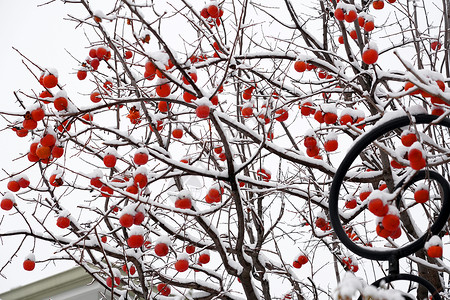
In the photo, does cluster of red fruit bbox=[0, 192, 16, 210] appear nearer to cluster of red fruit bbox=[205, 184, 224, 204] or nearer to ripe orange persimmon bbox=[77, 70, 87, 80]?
ripe orange persimmon bbox=[77, 70, 87, 80]

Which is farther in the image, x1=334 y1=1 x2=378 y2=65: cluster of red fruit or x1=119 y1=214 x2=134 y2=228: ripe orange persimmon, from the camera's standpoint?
x1=334 y1=1 x2=378 y2=65: cluster of red fruit

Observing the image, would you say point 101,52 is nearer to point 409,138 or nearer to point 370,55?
point 370,55

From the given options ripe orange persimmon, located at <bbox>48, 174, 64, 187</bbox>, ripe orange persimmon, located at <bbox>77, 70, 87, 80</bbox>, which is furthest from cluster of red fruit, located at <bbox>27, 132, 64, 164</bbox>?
ripe orange persimmon, located at <bbox>77, 70, 87, 80</bbox>

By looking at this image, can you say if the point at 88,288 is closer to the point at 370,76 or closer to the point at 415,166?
the point at 370,76

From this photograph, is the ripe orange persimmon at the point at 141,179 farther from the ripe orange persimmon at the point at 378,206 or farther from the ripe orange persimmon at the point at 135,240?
the ripe orange persimmon at the point at 378,206

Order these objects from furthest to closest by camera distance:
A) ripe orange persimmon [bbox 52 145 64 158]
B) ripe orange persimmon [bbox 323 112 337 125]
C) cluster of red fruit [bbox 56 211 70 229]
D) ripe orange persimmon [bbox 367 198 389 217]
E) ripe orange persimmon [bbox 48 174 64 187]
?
cluster of red fruit [bbox 56 211 70 229] → ripe orange persimmon [bbox 48 174 64 187] → ripe orange persimmon [bbox 323 112 337 125] → ripe orange persimmon [bbox 52 145 64 158] → ripe orange persimmon [bbox 367 198 389 217]

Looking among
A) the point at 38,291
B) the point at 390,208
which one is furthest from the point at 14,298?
the point at 390,208

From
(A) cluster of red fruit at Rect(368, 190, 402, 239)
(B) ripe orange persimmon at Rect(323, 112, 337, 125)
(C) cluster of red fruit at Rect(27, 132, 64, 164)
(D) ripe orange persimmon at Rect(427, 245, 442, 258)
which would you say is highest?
(C) cluster of red fruit at Rect(27, 132, 64, 164)

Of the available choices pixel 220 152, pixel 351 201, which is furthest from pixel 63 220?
pixel 351 201

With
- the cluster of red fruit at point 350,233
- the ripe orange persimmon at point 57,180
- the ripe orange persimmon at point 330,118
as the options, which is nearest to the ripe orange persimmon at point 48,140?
the ripe orange persimmon at point 57,180

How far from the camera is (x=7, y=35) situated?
24234mm


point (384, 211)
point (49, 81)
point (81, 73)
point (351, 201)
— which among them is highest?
point (81, 73)

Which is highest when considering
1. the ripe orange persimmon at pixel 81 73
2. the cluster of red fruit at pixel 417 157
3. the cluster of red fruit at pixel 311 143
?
the ripe orange persimmon at pixel 81 73

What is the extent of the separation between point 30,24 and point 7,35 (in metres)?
1.45
